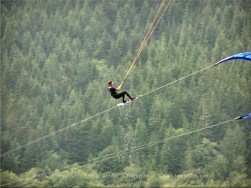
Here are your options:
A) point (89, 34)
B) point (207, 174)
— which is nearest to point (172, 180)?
point (207, 174)

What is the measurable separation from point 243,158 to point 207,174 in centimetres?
589

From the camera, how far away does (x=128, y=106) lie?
87.9m

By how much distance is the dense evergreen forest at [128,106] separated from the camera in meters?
72.9

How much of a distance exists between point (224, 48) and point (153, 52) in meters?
13.3

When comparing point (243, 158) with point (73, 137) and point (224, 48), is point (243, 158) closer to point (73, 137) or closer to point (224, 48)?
point (73, 137)

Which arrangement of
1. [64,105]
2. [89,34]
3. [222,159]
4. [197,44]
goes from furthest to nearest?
[89,34] < [197,44] < [64,105] < [222,159]

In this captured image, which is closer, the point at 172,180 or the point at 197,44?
the point at 172,180

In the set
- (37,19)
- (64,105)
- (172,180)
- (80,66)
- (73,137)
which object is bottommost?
(172,180)

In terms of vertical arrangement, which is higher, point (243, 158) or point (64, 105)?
point (64, 105)

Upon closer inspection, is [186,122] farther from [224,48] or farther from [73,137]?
[224,48]

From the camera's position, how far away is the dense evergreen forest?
239ft

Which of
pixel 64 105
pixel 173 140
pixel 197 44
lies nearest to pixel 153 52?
pixel 197 44

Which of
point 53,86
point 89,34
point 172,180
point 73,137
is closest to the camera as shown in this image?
point 172,180

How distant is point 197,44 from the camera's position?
119375mm
